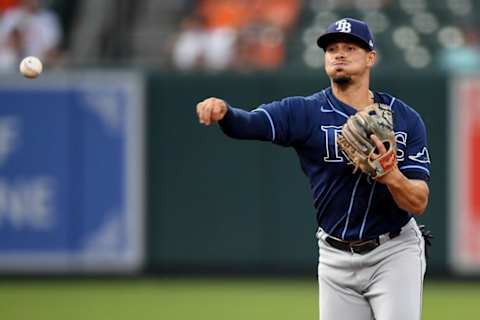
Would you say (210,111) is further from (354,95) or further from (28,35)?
(28,35)

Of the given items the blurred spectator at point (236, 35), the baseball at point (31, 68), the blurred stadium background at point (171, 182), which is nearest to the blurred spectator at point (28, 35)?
the blurred stadium background at point (171, 182)

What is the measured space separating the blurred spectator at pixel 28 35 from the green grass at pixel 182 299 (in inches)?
102

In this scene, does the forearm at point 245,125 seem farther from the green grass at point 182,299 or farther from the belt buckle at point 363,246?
the green grass at point 182,299

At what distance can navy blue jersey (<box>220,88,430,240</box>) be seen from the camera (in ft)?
20.1

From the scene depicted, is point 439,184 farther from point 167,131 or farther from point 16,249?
point 16,249

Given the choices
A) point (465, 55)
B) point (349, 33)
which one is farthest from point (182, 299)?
point (349, 33)

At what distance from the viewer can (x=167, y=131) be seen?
13.2 meters

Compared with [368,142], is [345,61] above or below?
above

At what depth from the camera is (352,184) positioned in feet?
20.3

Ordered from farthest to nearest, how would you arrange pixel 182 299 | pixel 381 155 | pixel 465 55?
pixel 465 55, pixel 182 299, pixel 381 155

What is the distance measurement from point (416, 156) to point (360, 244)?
546 mm

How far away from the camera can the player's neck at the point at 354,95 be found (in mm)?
6246

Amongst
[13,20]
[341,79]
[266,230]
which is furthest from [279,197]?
[341,79]

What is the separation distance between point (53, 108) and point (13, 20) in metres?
1.42
